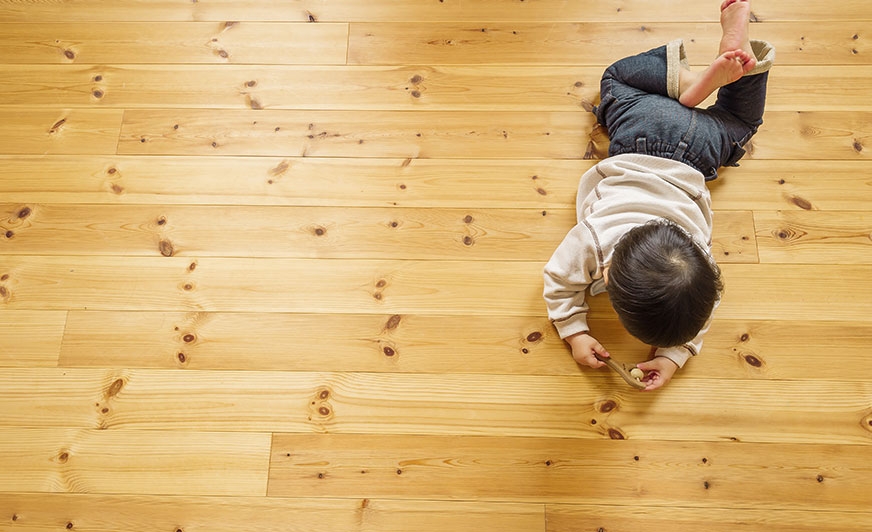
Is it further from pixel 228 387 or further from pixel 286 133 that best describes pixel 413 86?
pixel 228 387

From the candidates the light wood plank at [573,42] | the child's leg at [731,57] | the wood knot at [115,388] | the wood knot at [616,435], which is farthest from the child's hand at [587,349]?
the wood knot at [115,388]

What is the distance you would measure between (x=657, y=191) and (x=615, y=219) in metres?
0.11

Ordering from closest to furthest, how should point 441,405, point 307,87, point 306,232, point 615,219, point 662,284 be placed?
point 662,284
point 615,219
point 441,405
point 306,232
point 307,87

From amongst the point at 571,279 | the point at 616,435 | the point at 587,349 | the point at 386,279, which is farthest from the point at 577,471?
the point at 386,279

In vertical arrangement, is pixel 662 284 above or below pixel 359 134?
above

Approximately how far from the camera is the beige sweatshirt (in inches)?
40.6

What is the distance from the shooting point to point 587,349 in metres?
1.11

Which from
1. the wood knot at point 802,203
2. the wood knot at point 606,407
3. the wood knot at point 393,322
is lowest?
the wood knot at point 606,407

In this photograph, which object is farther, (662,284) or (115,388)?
(115,388)

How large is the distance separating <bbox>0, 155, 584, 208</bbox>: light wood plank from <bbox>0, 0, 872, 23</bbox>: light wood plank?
33 centimetres

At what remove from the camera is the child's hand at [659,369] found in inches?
43.5

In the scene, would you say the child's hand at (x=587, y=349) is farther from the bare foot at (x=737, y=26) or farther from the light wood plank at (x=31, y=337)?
the light wood plank at (x=31, y=337)

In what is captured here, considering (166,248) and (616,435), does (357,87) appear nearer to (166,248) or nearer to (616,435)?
(166,248)

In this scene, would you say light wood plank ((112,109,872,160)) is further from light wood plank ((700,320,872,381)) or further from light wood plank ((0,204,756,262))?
light wood plank ((700,320,872,381))
